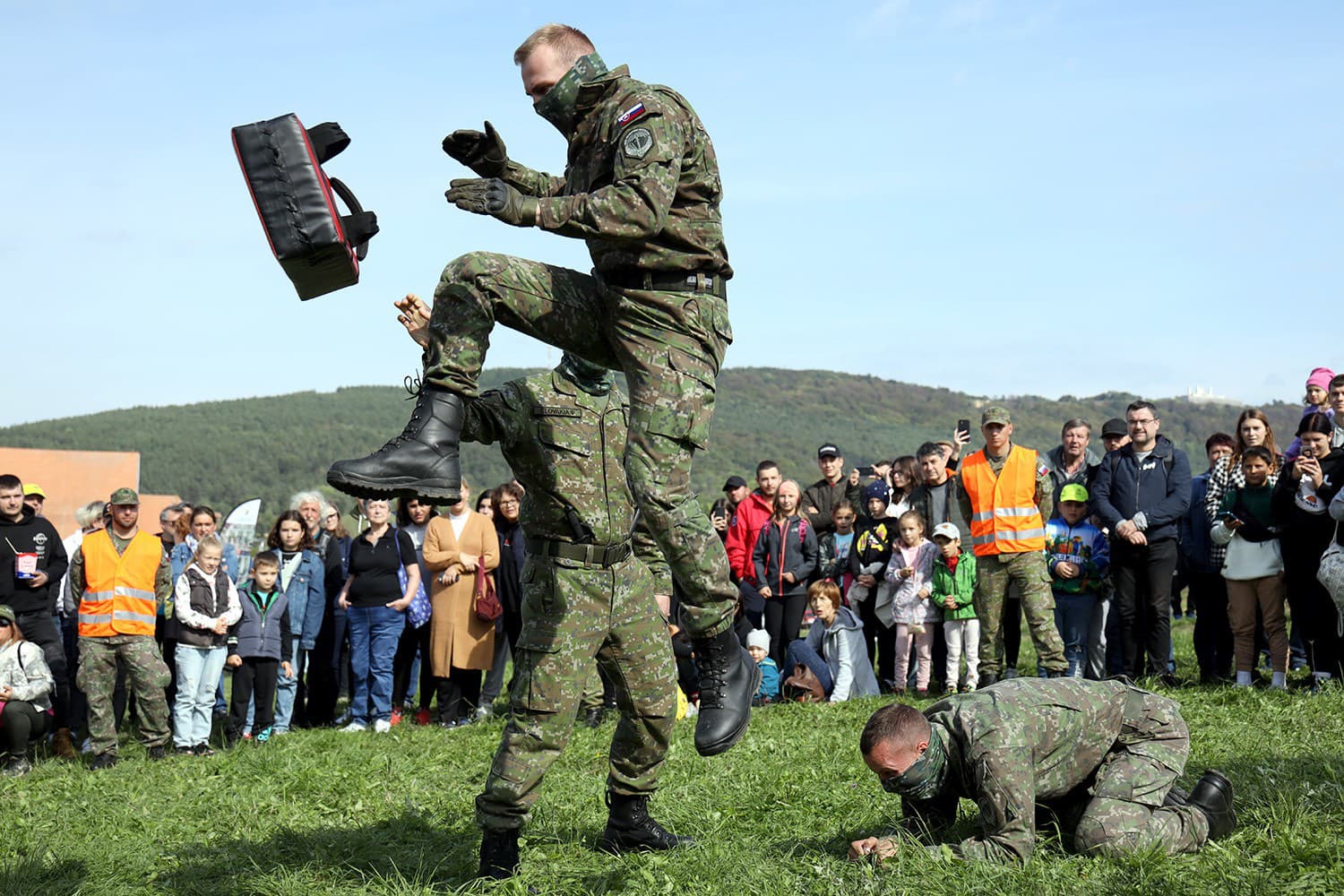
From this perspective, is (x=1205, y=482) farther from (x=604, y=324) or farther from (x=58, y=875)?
(x=58, y=875)

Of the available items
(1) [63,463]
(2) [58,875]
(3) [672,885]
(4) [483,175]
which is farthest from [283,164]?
(1) [63,463]

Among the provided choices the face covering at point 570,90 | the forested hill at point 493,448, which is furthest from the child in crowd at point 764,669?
the forested hill at point 493,448

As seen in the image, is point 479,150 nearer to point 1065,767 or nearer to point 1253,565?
point 1065,767

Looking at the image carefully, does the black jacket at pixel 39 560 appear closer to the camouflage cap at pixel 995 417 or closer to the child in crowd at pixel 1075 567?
the camouflage cap at pixel 995 417

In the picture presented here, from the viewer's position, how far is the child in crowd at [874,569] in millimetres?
11594

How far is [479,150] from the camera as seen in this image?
4758mm

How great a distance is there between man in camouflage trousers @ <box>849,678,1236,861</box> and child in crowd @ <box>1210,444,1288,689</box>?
4599 mm

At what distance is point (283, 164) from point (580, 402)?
5.47 ft

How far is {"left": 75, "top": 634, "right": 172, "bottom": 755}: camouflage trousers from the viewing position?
33.0ft

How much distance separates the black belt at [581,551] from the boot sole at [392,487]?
1.00 m

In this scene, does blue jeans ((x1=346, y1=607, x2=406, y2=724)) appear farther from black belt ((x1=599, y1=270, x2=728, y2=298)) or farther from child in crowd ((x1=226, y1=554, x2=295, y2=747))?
black belt ((x1=599, y1=270, x2=728, y2=298))

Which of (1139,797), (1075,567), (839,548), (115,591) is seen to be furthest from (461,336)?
(839,548)

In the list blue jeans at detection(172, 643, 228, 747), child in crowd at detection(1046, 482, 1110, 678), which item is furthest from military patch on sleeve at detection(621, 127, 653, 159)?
blue jeans at detection(172, 643, 228, 747)

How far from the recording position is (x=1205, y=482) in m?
10.8
